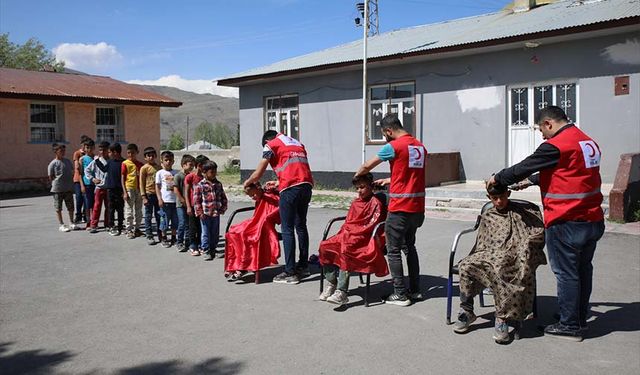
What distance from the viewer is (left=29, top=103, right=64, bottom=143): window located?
19469 mm

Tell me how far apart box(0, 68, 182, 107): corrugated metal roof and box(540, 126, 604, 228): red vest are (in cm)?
1816

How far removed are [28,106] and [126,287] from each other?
15.8 m

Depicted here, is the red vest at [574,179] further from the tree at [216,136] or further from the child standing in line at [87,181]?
the tree at [216,136]

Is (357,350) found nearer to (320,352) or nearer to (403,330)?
(320,352)

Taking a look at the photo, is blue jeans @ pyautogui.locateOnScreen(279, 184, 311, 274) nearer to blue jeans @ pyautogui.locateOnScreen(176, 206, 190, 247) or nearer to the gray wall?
blue jeans @ pyautogui.locateOnScreen(176, 206, 190, 247)

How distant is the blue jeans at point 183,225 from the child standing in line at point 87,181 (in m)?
3.06

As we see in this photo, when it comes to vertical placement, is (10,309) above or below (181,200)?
below

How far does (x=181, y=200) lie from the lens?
7.97 meters

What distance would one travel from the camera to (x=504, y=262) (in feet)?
14.3

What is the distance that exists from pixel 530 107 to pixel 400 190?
925 cm

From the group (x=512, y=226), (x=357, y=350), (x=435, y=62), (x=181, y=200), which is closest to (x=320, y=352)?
(x=357, y=350)

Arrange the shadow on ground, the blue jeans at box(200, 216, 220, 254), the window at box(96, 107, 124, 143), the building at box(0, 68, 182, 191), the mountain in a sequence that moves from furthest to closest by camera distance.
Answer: the mountain < the window at box(96, 107, 124, 143) < the building at box(0, 68, 182, 191) < the blue jeans at box(200, 216, 220, 254) < the shadow on ground

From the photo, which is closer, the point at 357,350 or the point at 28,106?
the point at 357,350

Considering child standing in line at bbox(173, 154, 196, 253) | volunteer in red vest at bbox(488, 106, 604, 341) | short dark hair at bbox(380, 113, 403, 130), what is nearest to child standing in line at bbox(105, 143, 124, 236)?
child standing in line at bbox(173, 154, 196, 253)
